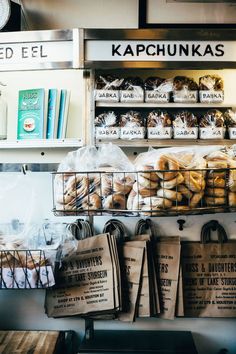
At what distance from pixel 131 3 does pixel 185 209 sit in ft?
6.24

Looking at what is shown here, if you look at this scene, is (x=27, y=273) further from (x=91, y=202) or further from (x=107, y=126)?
(x=107, y=126)

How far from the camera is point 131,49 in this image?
4.68 ft

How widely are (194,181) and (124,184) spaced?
0.20 meters

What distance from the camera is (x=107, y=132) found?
2.63 metres

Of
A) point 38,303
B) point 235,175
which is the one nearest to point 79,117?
point 38,303

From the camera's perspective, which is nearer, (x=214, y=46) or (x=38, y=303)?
(x=214, y=46)

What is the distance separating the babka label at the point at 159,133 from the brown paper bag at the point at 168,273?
110 centimetres

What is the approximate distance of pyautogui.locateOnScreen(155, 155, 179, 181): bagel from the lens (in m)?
1.28

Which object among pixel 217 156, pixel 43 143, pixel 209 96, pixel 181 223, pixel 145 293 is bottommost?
pixel 145 293

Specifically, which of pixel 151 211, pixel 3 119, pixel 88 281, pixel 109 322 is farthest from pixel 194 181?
pixel 3 119

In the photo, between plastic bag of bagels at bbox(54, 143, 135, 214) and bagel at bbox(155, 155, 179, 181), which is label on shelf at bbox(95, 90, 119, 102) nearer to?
plastic bag of bagels at bbox(54, 143, 135, 214)

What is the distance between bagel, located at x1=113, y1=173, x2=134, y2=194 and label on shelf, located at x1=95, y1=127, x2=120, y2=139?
1281mm

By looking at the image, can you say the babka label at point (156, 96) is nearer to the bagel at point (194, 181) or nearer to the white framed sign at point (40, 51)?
the white framed sign at point (40, 51)

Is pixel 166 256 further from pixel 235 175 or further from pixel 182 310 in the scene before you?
pixel 235 175
